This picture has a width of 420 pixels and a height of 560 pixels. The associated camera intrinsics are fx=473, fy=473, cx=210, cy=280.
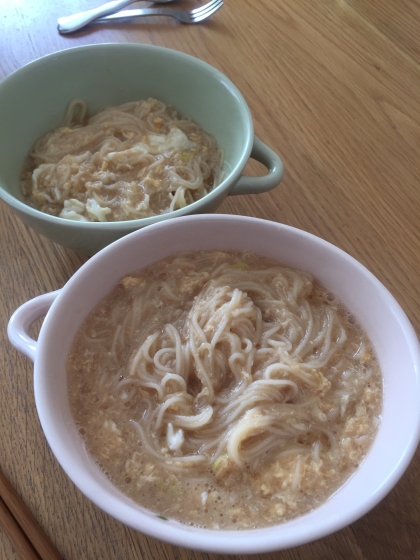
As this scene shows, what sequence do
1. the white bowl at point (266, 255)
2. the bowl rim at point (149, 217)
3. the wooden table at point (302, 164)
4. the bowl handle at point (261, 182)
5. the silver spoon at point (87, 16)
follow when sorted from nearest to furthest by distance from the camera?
the white bowl at point (266, 255), the wooden table at point (302, 164), the bowl rim at point (149, 217), the bowl handle at point (261, 182), the silver spoon at point (87, 16)

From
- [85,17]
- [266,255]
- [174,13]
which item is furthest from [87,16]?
[266,255]

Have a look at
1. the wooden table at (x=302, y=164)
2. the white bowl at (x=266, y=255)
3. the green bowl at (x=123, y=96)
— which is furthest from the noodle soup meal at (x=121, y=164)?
the white bowl at (x=266, y=255)

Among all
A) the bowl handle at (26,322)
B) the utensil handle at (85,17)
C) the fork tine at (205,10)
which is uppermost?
the utensil handle at (85,17)

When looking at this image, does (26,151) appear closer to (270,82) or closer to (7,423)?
(7,423)

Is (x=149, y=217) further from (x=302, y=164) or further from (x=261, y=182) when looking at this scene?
(x=302, y=164)

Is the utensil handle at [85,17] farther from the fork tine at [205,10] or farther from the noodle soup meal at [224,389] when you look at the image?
the noodle soup meal at [224,389]

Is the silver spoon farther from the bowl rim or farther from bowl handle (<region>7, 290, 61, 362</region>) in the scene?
bowl handle (<region>7, 290, 61, 362</region>)

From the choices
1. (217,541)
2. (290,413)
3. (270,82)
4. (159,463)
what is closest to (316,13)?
(270,82)
